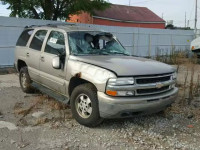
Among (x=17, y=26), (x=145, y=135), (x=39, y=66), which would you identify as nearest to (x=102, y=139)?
(x=145, y=135)

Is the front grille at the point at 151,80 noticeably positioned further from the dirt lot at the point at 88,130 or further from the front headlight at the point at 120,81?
the dirt lot at the point at 88,130

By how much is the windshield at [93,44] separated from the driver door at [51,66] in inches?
9.9

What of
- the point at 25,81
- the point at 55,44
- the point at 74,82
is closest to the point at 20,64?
the point at 25,81

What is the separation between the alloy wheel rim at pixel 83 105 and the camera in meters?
4.28

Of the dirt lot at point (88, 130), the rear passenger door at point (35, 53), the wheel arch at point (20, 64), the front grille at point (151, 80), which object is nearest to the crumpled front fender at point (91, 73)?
the front grille at point (151, 80)

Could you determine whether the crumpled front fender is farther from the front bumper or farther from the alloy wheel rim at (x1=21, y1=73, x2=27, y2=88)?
the alloy wheel rim at (x1=21, y1=73, x2=27, y2=88)

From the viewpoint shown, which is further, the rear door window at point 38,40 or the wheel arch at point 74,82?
the rear door window at point 38,40

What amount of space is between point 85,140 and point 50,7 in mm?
18864

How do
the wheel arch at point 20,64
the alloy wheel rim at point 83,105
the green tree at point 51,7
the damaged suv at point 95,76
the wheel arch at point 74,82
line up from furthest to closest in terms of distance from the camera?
the green tree at point 51,7, the wheel arch at point 20,64, the wheel arch at point 74,82, the alloy wheel rim at point 83,105, the damaged suv at point 95,76

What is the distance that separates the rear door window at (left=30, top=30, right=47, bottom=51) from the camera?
229 inches

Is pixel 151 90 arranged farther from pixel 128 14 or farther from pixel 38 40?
pixel 128 14

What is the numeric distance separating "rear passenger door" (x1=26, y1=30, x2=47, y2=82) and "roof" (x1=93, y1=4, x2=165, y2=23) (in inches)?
891

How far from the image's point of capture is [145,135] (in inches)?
164

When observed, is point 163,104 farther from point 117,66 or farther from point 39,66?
point 39,66
